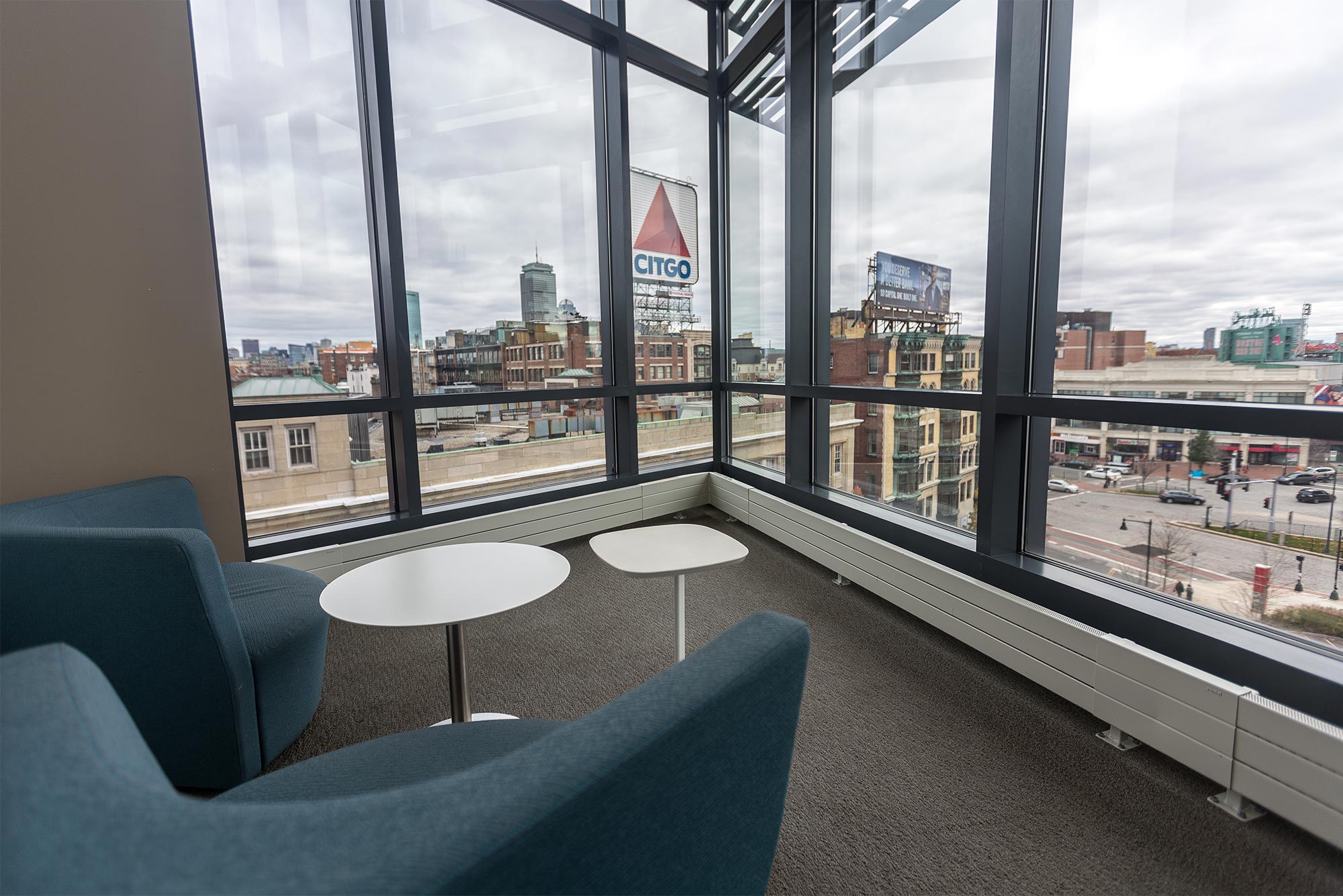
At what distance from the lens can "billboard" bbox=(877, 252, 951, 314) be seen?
298 cm

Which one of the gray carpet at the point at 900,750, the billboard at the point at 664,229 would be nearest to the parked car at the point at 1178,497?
the gray carpet at the point at 900,750

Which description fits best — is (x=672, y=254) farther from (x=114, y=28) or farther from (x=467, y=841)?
(x=467, y=841)

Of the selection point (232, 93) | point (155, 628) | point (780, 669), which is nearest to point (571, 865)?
point (780, 669)

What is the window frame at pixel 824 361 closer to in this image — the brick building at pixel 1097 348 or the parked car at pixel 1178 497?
the brick building at pixel 1097 348

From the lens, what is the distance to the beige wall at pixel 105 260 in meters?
2.22

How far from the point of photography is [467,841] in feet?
1.71

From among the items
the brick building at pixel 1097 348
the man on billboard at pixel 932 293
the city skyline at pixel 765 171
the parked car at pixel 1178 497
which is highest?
the city skyline at pixel 765 171

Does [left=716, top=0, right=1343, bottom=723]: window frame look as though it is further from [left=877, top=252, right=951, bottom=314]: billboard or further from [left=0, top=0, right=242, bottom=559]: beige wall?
[left=0, top=0, right=242, bottom=559]: beige wall

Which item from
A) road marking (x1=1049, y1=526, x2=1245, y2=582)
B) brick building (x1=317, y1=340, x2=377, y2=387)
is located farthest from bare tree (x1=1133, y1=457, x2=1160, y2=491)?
brick building (x1=317, y1=340, x2=377, y2=387)

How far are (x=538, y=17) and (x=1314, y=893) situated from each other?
17.3ft

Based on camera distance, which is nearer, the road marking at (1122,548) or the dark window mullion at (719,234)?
the road marking at (1122,548)

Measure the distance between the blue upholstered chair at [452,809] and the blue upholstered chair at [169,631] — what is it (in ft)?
4.19

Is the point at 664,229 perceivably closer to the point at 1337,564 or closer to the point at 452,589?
the point at 452,589

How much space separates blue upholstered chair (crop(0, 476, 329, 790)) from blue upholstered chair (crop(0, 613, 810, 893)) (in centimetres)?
128
